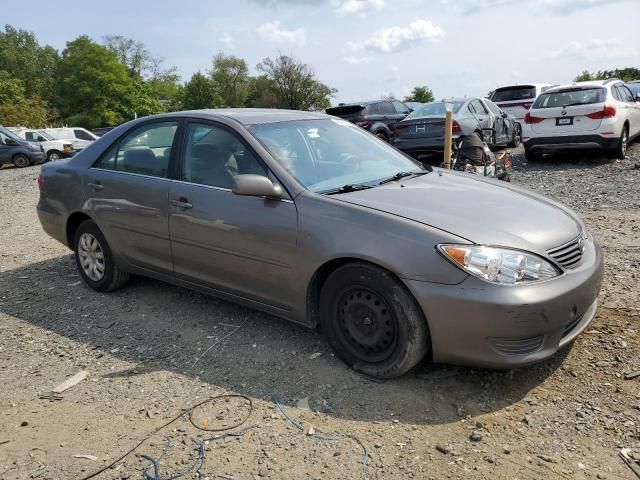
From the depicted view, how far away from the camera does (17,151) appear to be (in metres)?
21.8

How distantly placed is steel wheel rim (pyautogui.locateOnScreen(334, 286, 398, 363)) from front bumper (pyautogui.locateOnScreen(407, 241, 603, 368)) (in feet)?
0.91

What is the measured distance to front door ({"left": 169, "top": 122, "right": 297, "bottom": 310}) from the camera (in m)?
3.69

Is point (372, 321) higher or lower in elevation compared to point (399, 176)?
lower

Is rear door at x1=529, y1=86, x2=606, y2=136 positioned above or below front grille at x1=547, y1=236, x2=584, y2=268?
above

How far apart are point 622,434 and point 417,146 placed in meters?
9.86

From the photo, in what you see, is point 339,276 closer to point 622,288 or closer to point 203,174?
point 203,174

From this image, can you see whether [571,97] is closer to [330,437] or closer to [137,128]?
[137,128]

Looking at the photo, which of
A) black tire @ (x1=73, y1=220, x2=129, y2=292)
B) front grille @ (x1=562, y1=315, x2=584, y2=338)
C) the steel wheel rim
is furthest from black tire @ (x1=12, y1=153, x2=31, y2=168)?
front grille @ (x1=562, y1=315, x2=584, y2=338)

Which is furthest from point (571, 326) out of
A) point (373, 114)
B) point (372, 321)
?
point (373, 114)

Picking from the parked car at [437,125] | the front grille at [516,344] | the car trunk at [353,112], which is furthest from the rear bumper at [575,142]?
the front grille at [516,344]

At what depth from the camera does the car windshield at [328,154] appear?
3.89 meters

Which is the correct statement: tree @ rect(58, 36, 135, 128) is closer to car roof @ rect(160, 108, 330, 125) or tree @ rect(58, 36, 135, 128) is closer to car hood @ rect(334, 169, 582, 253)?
car roof @ rect(160, 108, 330, 125)

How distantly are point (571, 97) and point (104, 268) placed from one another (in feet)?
33.2

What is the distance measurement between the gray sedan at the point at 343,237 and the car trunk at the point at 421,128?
764 cm
